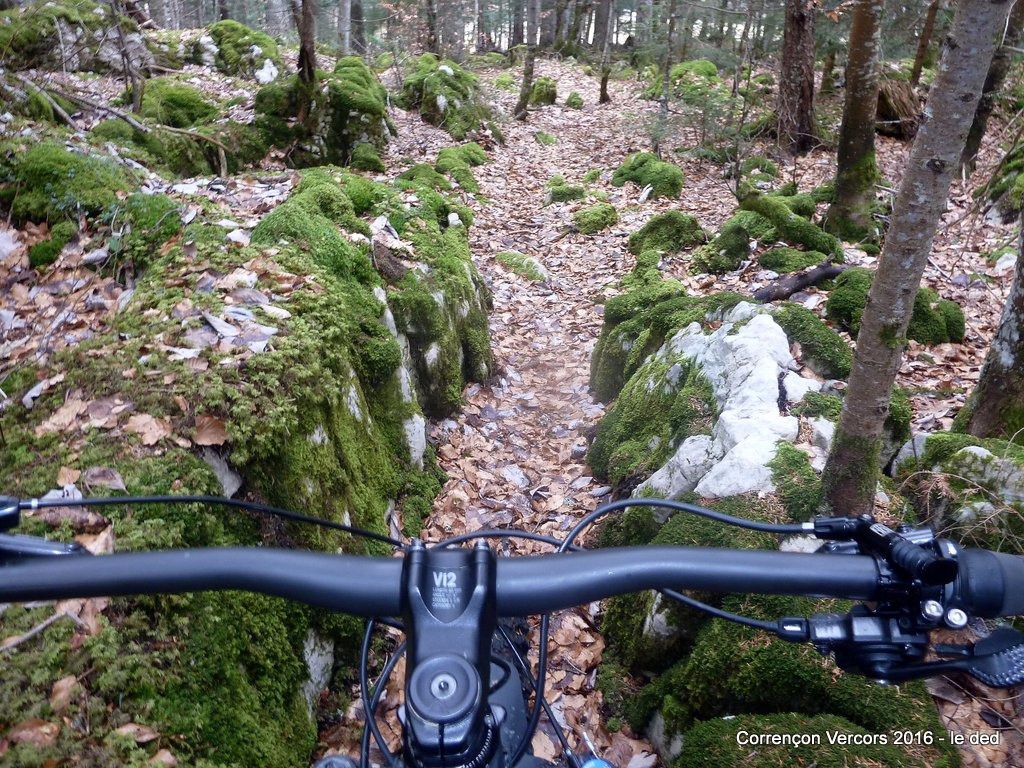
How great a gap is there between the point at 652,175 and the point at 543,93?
10.8 meters

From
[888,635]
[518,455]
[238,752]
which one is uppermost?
[888,635]

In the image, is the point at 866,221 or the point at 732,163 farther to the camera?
the point at 732,163

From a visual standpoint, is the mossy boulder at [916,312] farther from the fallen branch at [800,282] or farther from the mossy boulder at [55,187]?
the mossy boulder at [55,187]

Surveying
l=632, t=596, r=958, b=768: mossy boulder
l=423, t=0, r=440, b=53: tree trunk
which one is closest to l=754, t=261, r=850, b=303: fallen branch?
l=632, t=596, r=958, b=768: mossy boulder

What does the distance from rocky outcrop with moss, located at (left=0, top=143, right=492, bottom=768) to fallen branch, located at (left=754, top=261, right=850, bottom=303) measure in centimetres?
305

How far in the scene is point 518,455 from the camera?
204 inches

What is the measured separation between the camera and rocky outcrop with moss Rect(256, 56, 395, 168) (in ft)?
30.8

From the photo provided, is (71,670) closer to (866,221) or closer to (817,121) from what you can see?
(866,221)

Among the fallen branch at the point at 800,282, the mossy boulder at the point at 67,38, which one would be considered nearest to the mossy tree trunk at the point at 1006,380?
the fallen branch at the point at 800,282

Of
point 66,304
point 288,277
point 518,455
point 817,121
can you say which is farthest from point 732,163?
point 66,304

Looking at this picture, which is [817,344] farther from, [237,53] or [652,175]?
[237,53]

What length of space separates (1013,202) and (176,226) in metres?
9.67

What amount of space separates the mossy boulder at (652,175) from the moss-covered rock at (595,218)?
1385 millimetres

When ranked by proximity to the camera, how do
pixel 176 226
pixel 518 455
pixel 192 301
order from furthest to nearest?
pixel 518 455 < pixel 176 226 < pixel 192 301
